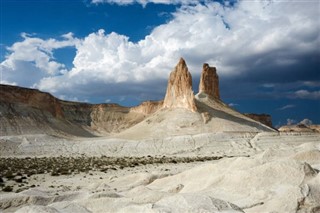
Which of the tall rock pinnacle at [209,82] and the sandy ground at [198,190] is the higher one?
the tall rock pinnacle at [209,82]

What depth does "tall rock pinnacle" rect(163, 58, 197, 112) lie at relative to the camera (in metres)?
75.2

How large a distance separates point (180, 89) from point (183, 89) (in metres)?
0.93

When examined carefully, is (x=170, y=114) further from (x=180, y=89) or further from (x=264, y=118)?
(x=264, y=118)

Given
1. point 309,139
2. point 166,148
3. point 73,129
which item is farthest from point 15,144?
point 309,139

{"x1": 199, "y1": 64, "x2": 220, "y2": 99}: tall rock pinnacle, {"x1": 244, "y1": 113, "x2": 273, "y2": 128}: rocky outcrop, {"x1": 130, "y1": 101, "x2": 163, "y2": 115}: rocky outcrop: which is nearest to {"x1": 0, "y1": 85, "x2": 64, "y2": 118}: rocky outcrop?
{"x1": 130, "y1": 101, "x2": 163, "y2": 115}: rocky outcrop

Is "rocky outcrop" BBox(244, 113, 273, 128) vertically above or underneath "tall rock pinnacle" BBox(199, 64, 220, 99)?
underneath

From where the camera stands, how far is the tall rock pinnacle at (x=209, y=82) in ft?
292

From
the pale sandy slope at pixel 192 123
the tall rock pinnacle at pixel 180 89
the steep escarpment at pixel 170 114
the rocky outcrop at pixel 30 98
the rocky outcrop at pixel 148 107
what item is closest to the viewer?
the pale sandy slope at pixel 192 123

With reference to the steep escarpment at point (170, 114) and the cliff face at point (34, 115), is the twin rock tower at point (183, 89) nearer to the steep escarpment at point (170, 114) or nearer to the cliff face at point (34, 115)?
the steep escarpment at point (170, 114)

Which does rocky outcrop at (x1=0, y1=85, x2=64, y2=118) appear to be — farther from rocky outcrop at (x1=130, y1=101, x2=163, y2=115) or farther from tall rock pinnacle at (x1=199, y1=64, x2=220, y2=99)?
tall rock pinnacle at (x1=199, y1=64, x2=220, y2=99)

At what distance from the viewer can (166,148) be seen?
55344 mm

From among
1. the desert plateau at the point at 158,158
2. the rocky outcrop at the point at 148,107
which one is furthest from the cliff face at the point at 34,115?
the desert plateau at the point at 158,158

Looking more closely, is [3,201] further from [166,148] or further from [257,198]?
[166,148]

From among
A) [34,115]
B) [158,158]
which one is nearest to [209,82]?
[34,115]
